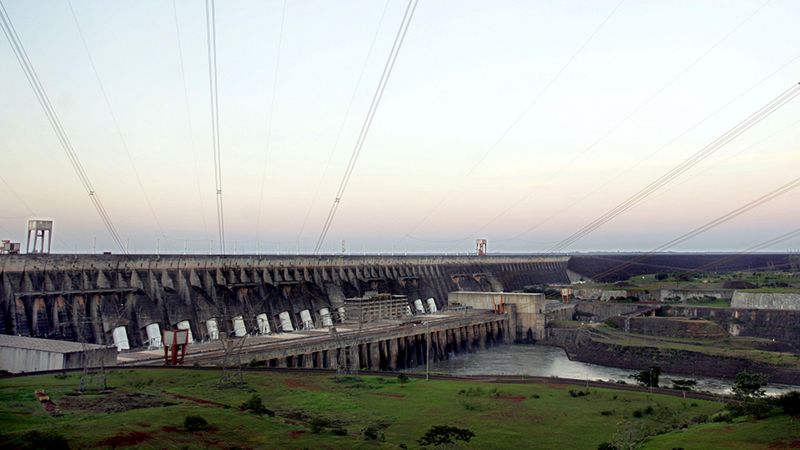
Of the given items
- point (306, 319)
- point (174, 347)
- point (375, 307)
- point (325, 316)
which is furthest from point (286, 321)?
point (174, 347)

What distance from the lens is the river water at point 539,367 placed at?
6269 cm

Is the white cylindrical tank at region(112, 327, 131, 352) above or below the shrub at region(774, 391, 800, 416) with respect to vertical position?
above

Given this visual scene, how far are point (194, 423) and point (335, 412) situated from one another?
9.06 metres

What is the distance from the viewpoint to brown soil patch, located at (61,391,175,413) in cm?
3005

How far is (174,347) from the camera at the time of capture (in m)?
47.5

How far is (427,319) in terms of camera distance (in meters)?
85.6

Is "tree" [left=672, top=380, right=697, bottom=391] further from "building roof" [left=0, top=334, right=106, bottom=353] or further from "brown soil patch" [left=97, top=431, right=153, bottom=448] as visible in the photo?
"building roof" [left=0, top=334, right=106, bottom=353]

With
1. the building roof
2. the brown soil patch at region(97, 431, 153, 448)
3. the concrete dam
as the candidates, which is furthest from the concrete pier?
the brown soil patch at region(97, 431, 153, 448)

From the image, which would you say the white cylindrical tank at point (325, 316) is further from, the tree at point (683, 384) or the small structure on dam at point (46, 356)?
the tree at point (683, 384)

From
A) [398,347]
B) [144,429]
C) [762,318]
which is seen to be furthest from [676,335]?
[144,429]

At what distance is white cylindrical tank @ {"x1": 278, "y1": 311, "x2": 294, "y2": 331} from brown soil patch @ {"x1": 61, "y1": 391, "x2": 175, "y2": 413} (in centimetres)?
4323

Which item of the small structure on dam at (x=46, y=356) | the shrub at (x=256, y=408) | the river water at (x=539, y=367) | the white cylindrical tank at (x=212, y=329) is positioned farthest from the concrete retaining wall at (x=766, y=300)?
the small structure on dam at (x=46, y=356)

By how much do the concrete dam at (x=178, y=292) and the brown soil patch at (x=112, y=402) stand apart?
21819 mm

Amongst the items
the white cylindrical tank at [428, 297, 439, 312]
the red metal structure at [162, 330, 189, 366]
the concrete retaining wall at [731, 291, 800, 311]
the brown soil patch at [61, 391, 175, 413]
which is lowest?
the concrete retaining wall at [731, 291, 800, 311]
